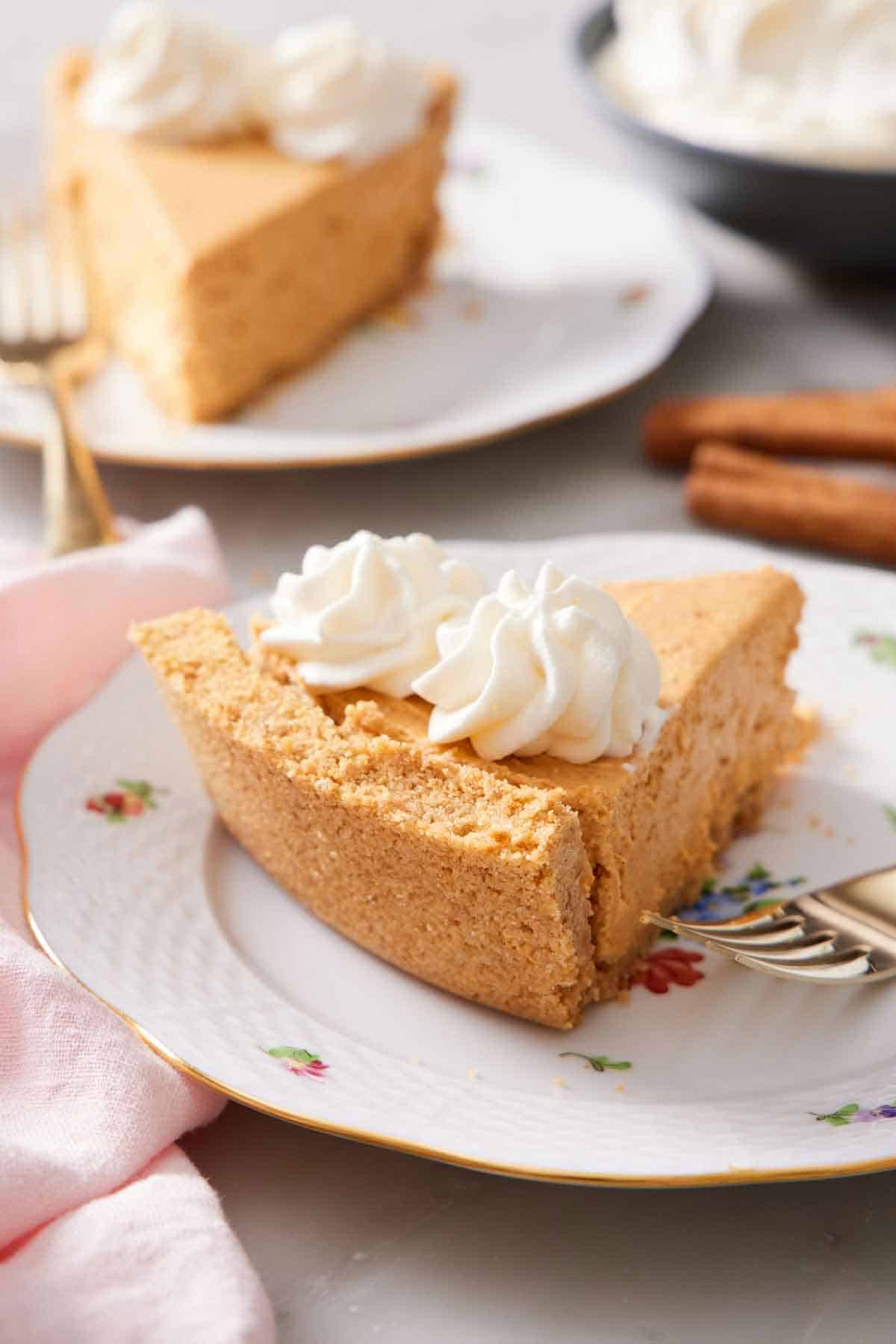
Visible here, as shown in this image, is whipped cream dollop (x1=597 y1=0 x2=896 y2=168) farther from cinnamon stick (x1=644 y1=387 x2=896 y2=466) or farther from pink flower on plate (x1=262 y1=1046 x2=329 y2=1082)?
pink flower on plate (x1=262 y1=1046 x2=329 y2=1082)

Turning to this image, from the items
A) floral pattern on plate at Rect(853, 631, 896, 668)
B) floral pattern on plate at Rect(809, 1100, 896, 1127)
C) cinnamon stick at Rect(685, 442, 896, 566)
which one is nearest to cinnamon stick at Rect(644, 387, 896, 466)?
cinnamon stick at Rect(685, 442, 896, 566)

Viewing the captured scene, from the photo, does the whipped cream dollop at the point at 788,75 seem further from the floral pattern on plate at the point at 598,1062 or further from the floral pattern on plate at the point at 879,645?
the floral pattern on plate at the point at 598,1062

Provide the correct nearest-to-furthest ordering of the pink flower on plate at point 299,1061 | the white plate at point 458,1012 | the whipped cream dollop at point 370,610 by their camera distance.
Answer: the white plate at point 458,1012 → the pink flower on plate at point 299,1061 → the whipped cream dollop at point 370,610

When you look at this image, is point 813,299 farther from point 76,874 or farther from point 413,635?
point 76,874

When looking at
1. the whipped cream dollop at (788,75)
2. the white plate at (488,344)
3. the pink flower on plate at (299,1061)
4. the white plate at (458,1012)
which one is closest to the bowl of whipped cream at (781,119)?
the whipped cream dollop at (788,75)

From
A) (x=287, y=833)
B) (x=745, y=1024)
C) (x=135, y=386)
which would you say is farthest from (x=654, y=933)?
(x=135, y=386)

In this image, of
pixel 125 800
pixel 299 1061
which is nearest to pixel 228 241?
pixel 125 800

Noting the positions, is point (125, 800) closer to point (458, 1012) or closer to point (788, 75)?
point (458, 1012)
